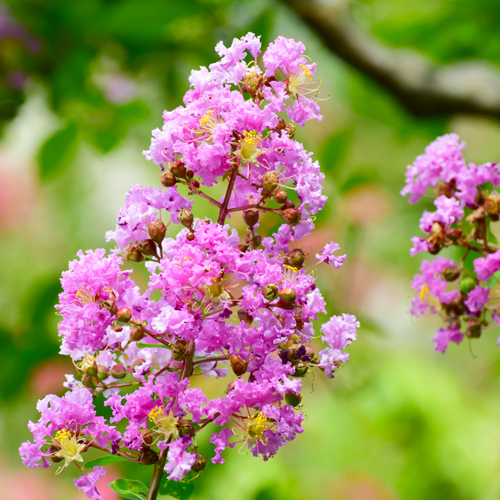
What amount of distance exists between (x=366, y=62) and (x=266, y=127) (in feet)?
3.43

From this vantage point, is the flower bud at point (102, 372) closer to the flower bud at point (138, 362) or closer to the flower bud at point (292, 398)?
the flower bud at point (138, 362)

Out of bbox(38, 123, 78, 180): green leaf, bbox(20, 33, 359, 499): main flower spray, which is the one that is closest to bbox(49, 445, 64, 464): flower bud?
bbox(20, 33, 359, 499): main flower spray

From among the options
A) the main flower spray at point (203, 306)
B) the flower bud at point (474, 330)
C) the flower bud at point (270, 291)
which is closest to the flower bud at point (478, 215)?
the flower bud at point (474, 330)

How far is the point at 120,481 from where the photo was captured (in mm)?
734

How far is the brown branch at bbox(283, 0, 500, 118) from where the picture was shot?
1.62m

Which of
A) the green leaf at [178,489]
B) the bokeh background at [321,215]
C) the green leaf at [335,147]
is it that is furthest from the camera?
the bokeh background at [321,215]

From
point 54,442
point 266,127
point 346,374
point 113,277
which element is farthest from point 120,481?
point 346,374

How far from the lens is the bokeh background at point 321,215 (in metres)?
1.55

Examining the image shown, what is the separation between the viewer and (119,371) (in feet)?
2.33

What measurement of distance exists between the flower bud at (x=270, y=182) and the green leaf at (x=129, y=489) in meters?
0.35

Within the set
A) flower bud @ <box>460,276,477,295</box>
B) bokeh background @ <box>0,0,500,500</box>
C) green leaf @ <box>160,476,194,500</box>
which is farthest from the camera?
bokeh background @ <box>0,0,500,500</box>

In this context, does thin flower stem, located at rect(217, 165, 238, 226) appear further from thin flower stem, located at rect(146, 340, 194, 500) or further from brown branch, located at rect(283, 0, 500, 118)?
brown branch, located at rect(283, 0, 500, 118)

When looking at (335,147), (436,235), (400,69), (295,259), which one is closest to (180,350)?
(295,259)

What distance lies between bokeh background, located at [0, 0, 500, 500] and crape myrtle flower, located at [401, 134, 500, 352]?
3.0 inches
